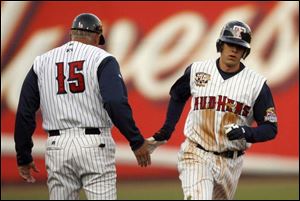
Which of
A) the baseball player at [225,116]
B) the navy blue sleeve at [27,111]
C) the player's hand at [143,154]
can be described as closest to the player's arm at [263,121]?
the baseball player at [225,116]

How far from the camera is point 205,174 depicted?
5.98 m

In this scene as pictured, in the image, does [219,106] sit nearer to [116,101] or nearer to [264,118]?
[264,118]

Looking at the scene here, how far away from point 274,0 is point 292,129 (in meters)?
1.63

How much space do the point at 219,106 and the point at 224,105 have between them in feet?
0.12

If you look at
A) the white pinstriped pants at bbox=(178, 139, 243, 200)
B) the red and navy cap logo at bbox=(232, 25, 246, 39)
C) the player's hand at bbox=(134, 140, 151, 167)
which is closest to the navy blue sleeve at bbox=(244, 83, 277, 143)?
the white pinstriped pants at bbox=(178, 139, 243, 200)

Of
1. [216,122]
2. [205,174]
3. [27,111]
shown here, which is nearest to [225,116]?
[216,122]

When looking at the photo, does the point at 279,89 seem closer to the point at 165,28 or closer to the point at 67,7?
the point at 165,28

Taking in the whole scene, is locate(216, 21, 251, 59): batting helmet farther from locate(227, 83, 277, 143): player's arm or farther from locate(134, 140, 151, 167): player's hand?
locate(134, 140, 151, 167): player's hand

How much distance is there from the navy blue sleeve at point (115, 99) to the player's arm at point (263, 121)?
0.83 m

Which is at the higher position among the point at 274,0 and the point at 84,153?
the point at 274,0

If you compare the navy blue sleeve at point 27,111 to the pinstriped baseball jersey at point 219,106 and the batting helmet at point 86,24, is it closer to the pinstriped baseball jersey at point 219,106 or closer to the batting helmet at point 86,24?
the batting helmet at point 86,24

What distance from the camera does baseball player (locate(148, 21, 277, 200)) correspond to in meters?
6.07

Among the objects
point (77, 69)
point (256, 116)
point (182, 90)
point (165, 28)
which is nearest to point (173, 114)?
point (182, 90)

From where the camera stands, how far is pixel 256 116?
6.20 m
